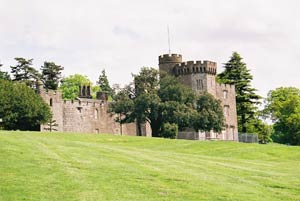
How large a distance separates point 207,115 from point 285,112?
3156 cm

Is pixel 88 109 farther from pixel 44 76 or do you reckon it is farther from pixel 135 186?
pixel 135 186

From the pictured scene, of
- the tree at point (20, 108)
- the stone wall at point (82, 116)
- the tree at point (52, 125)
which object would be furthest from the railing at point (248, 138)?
the tree at point (20, 108)

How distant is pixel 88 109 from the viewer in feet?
243

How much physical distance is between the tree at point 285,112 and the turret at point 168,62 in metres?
21.6

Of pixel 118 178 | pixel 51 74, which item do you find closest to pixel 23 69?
pixel 51 74

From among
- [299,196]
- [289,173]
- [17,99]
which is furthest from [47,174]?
[17,99]

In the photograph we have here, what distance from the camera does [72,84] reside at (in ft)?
374

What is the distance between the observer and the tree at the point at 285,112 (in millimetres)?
84188

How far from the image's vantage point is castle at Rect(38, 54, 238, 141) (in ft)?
231

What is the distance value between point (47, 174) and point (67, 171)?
2.63 feet

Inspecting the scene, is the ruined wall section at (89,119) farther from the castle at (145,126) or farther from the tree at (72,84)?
the tree at (72,84)

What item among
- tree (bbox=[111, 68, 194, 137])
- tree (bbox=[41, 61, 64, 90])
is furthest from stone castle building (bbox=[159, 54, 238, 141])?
tree (bbox=[41, 61, 64, 90])

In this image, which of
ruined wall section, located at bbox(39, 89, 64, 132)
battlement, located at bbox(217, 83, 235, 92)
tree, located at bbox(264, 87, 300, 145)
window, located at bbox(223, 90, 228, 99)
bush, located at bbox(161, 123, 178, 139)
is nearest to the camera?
bush, located at bbox(161, 123, 178, 139)

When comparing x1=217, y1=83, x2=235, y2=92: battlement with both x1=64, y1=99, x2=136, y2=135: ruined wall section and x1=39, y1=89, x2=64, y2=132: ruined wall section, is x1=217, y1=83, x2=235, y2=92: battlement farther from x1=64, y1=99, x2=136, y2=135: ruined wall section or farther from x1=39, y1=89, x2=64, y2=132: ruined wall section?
x1=39, y1=89, x2=64, y2=132: ruined wall section
